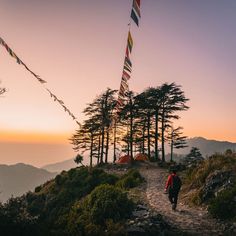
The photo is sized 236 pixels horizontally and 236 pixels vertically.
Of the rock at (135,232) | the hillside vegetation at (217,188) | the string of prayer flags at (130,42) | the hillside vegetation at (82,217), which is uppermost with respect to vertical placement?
the string of prayer flags at (130,42)

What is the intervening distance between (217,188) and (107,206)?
6.38 metres

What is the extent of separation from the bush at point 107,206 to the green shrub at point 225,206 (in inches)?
144

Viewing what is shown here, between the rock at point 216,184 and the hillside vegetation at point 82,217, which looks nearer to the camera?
the hillside vegetation at point 82,217

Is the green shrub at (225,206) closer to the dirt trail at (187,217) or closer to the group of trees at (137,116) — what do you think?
the dirt trail at (187,217)

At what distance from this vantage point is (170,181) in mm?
16984

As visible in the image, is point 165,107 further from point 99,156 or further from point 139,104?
point 99,156

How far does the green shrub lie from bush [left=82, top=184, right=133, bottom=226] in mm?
3661

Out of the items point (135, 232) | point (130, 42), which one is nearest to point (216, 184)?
point (135, 232)

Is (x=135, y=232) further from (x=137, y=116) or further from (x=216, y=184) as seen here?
(x=137, y=116)

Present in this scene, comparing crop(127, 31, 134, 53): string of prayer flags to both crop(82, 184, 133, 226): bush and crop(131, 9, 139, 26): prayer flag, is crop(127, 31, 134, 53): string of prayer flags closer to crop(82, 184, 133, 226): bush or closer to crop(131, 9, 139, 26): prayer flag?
crop(131, 9, 139, 26): prayer flag

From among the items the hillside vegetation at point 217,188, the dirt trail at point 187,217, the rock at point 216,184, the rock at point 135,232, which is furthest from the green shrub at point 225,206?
the rock at point 135,232

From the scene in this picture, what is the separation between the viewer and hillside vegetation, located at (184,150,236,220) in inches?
587

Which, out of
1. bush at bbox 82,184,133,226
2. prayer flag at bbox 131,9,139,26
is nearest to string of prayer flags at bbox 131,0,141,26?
prayer flag at bbox 131,9,139,26

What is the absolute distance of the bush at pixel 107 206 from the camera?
1409 centimetres
